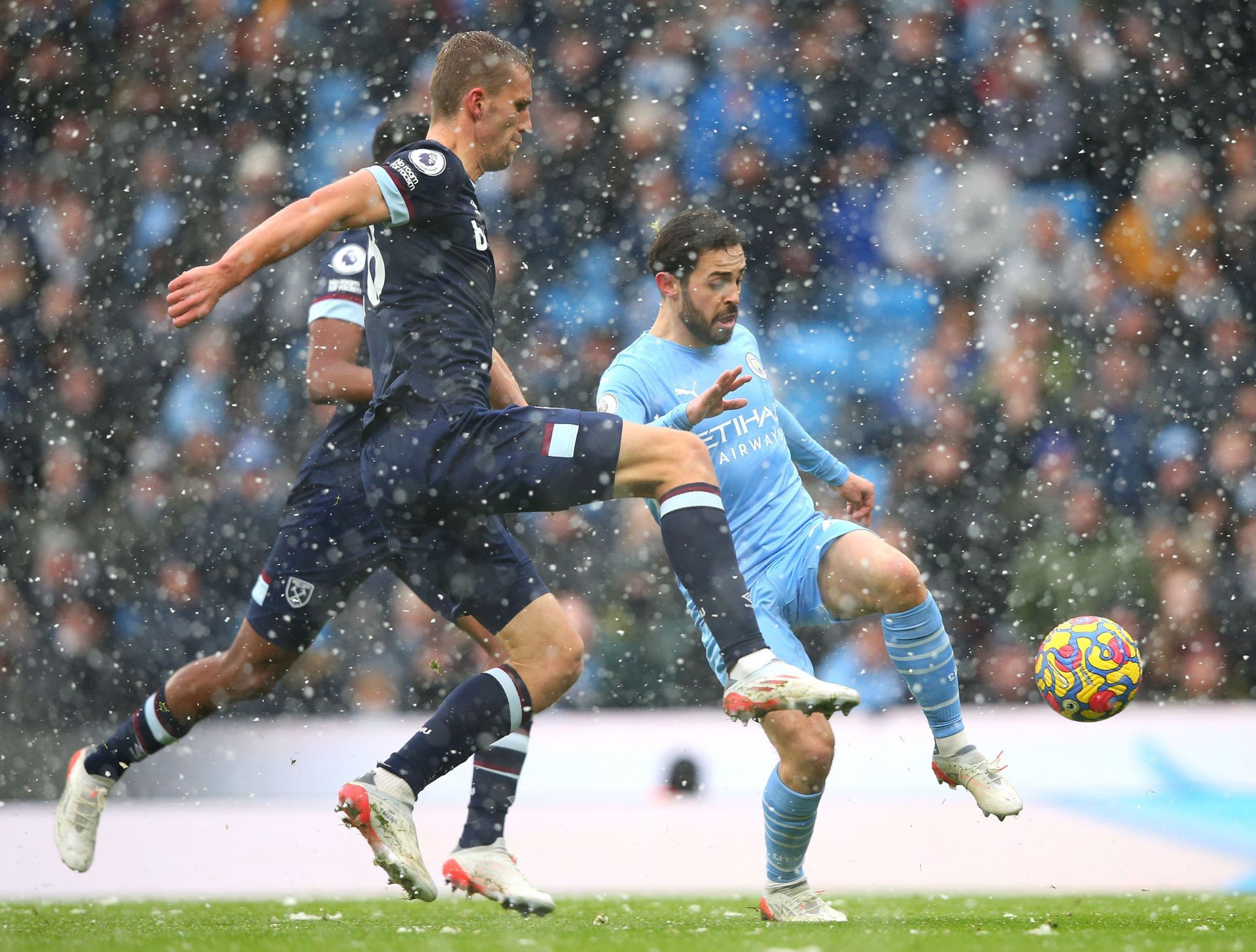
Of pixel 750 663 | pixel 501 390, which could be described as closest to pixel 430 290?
pixel 501 390

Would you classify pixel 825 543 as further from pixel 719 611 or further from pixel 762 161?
pixel 762 161

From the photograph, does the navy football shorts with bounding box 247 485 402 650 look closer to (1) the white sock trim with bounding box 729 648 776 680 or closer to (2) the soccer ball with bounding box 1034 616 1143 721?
(1) the white sock trim with bounding box 729 648 776 680

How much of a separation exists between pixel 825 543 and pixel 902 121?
5.09m

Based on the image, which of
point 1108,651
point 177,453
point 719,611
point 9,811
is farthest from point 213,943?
point 177,453

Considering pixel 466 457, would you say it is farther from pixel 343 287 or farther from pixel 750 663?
pixel 343 287

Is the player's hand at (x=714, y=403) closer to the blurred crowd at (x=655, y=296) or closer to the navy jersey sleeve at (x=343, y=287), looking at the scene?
the navy jersey sleeve at (x=343, y=287)

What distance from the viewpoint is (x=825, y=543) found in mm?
4172

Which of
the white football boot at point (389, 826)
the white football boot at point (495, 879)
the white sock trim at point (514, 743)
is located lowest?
the white football boot at point (495, 879)

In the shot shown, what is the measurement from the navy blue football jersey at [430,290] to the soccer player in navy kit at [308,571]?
75cm

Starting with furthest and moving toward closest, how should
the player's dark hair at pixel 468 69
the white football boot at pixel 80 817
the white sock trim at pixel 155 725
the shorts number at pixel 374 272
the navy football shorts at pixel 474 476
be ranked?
the white sock trim at pixel 155 725
the white football boot at pixel 80 817
the player's dark hair at pixel 468 69
the shorts number at pixel 374 272
the navy football shorts at pixel 474 476

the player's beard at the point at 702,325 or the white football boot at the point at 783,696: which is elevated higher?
the player's beard at the point at 702,325

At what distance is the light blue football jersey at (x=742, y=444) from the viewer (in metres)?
4.28

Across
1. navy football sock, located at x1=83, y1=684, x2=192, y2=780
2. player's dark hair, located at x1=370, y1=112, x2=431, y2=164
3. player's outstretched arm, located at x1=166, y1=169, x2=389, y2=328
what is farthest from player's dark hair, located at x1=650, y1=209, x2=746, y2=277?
navy football sock, located at x1=83, y1=684, x2=192, y2=780

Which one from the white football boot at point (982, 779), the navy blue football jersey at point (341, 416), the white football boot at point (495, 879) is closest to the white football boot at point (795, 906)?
the white football boot at point (982, 779)
